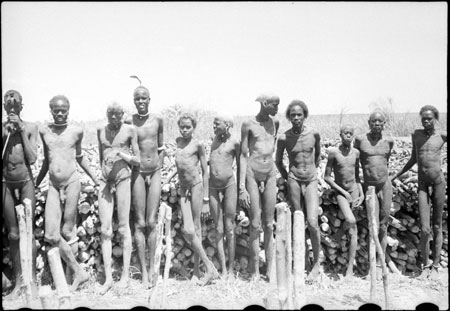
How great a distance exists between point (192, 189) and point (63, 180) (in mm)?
1588

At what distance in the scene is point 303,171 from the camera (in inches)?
213

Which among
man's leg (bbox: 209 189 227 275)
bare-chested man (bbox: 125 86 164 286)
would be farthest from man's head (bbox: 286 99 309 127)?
bare-chested man (bbox: 125 86 164 286)

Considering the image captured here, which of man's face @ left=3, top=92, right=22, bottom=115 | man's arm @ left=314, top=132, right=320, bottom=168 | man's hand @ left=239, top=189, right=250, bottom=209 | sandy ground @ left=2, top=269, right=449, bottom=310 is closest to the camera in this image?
sandy ground @ left=2, top=269, right=449, bottom=310

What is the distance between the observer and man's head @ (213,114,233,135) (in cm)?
520

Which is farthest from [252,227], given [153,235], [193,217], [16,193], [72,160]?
[16,193]

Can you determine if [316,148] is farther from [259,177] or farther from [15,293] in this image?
[15,293]

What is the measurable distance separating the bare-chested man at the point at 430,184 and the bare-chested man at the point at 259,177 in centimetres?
203

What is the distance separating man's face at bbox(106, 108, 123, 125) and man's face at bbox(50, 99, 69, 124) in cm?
51

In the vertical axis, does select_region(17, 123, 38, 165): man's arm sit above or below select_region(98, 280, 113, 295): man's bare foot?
above

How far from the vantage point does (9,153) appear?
191 inches

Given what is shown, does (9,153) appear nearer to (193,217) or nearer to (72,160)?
(72,160)

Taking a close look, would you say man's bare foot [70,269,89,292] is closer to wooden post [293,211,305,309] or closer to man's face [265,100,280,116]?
wooden post [293,211,305,309]

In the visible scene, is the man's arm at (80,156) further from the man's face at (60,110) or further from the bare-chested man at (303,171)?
the bare-chested man at (303,171)

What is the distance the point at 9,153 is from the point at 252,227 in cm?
314
